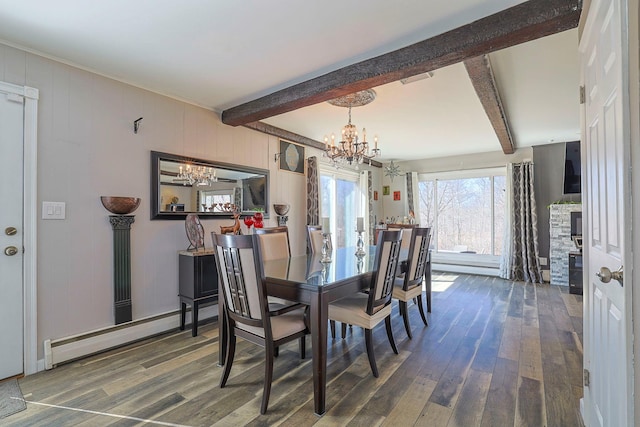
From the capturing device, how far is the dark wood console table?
2.96 metres

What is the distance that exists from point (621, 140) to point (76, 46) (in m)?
3.19

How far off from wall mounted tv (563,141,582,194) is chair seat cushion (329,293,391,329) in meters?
4.55

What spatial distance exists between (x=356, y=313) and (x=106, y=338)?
7.17 feet

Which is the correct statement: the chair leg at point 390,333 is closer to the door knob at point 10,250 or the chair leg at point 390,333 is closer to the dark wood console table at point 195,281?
the dark wood console table at point 195,281

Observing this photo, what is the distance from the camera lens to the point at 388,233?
7.10 ft

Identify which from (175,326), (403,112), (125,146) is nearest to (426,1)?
(403,112)

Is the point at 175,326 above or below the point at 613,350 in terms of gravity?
below

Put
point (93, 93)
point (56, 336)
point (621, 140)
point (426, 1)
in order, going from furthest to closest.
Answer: point (93, 93) < point (56, 336) < point (426, 1) < point (621, 140)

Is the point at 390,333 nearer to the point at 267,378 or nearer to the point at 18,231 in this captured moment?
the point at 267,378

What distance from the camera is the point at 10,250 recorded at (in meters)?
2.15

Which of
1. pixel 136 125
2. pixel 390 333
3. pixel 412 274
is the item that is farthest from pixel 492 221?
pixel 136 125

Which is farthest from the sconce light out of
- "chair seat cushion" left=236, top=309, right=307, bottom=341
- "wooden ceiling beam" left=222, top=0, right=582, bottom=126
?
"chair seat cushion" left=236, top=309, right=307, bottom=341

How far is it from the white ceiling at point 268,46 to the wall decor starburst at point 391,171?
107 inches

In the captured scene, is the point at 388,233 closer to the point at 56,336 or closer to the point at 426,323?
the point at 426,323
